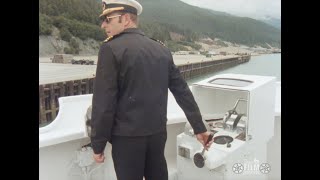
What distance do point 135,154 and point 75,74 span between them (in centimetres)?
455

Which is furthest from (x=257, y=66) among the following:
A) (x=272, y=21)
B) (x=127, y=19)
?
(x=127, y=19)

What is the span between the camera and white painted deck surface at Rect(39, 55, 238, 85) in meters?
4.63

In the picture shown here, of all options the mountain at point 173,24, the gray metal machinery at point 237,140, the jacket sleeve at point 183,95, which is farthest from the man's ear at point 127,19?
the mountain at point 173,24

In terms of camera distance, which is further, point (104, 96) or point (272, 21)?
point (272, 21)

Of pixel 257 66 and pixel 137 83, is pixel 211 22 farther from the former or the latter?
pixel 137 83

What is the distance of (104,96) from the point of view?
97 cm

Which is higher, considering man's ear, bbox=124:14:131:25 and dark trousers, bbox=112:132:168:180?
man's ear, bbox=124:14:131:25

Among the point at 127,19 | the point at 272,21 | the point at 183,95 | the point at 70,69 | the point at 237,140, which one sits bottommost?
the point at 237,140

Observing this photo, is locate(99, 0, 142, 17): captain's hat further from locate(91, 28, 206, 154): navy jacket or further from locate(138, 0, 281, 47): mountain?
locate(138, 0, 281, 47): mountain

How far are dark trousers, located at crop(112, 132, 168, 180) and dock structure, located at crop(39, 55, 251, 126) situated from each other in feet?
10.9

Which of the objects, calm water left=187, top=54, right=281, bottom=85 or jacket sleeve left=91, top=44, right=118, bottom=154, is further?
calm water left=187, top=54, right=281, bottom=85

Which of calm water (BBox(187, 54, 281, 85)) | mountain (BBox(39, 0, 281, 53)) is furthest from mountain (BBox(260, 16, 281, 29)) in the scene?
calm water (BBox(187, 54, 281, 85))
